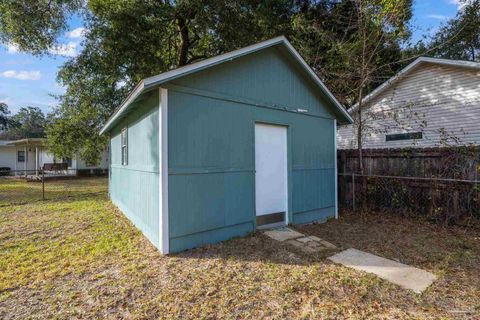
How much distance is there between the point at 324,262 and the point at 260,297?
1506 mm

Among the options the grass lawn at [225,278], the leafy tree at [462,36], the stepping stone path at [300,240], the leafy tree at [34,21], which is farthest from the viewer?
the leafy tree at [462,36]

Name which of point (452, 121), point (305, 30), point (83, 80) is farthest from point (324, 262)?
point (83, 80)

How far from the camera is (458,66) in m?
9.71

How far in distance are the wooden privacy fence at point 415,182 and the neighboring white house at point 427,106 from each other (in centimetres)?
277

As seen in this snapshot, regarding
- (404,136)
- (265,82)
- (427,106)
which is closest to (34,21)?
(265,82)

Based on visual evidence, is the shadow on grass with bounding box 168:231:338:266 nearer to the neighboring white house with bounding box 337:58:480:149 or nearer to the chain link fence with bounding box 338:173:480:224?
the chain link fence with bounding box 338:173:480:224

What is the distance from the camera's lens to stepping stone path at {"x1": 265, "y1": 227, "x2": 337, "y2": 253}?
195 inches

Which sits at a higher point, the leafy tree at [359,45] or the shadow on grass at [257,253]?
the leafy tree at [359,45]

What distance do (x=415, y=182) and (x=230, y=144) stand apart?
4.95 m

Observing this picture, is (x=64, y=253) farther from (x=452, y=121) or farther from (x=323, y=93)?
(x=452, y=121)

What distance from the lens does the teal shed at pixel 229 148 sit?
15.0 feet

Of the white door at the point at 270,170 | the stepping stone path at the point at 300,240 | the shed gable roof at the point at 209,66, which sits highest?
the shed gable roof at the point at 209,66

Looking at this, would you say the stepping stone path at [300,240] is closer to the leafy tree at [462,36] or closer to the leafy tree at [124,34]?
the leafy tree at [462,36]

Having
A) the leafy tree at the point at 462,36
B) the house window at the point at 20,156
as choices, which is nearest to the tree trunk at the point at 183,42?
the leafy tree at the point at 462,36
